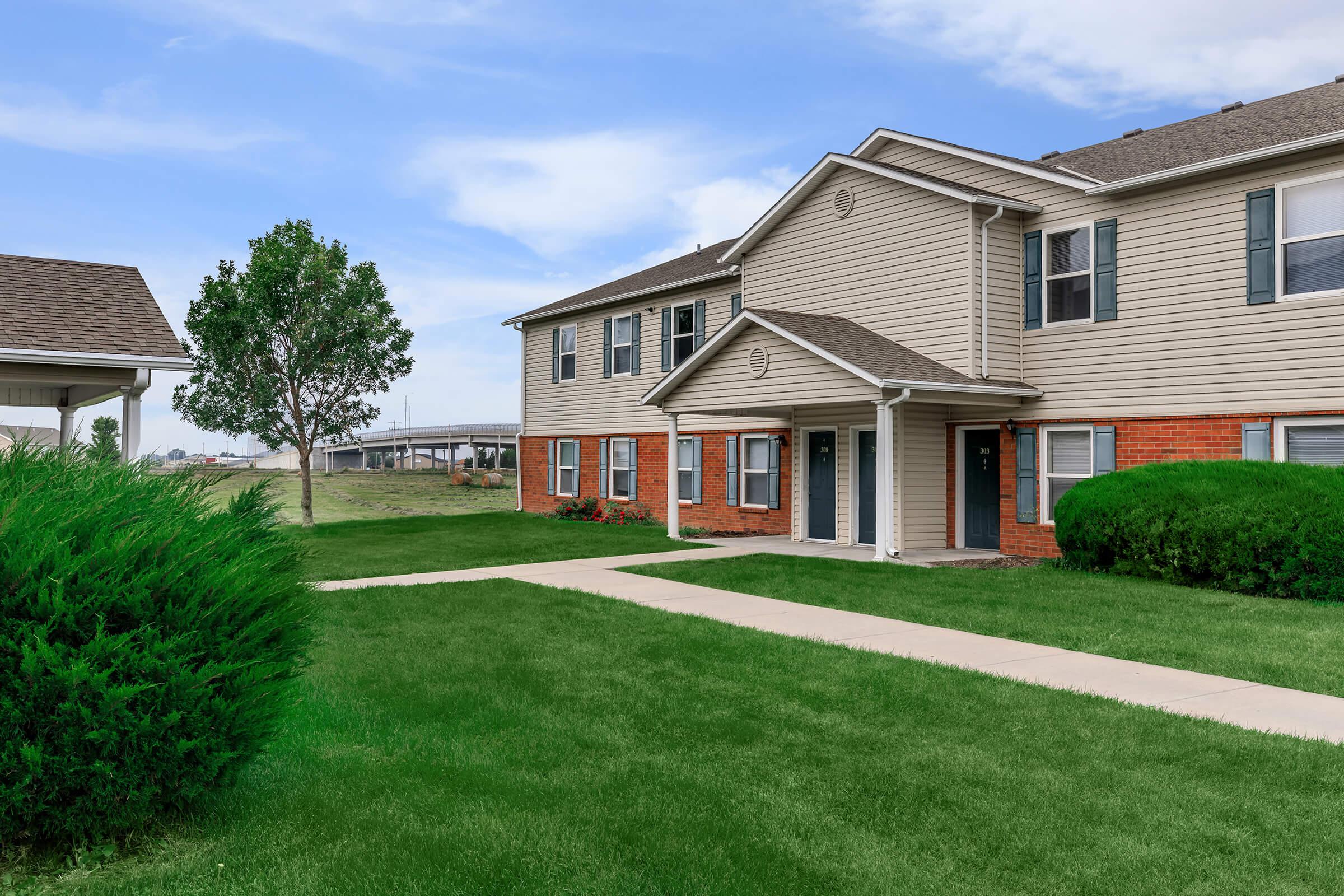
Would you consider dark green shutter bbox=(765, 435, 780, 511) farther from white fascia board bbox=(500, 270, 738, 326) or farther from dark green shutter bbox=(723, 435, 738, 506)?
white fascia board bbox=(500, 270, 738, 326)

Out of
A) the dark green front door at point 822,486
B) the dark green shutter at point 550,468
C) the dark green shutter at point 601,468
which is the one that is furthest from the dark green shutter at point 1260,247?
the dark green shutter at point 550,468

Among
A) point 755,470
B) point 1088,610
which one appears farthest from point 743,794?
point 755,470

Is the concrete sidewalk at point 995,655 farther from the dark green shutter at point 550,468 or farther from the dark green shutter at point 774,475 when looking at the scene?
the dark green shutter at point 550,468

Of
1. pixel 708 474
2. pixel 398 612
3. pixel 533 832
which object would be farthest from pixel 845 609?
pixel 708 474

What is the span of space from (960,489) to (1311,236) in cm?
664

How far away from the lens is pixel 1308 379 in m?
12.5

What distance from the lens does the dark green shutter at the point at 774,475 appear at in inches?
795

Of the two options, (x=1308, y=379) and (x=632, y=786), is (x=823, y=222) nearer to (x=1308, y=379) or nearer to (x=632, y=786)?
(x=1308, y=379)

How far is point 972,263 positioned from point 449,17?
981 centimetres

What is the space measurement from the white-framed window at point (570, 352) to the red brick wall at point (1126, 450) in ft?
40.7

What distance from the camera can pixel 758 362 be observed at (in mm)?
16641

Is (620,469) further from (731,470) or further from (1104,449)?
(1104,449)

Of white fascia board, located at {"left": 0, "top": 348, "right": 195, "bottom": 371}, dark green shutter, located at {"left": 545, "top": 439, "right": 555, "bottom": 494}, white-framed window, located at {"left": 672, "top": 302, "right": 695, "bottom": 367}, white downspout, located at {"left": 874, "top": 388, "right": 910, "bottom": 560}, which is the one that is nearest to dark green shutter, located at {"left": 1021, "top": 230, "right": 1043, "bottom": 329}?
white downspout, located at {"left": 874, "top": 388, "right": 910, "bottom": 560}

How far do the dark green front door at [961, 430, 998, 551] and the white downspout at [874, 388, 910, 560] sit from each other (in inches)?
86.2
